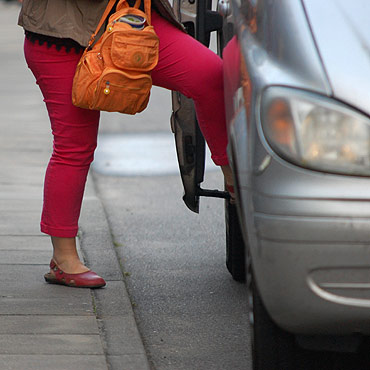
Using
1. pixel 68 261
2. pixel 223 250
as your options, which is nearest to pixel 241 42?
pixel 68 261

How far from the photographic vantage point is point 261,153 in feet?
8.13

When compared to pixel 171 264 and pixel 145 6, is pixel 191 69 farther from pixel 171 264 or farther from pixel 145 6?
pixel 171 264

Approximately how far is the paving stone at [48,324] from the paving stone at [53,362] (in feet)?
0.95

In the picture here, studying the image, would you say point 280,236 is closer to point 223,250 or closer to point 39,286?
point 39,286

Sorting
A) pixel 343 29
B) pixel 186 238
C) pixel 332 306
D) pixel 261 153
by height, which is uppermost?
pixel 343 29

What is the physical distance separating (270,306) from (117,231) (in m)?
3.25

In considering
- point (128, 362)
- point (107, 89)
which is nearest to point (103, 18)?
point (107, 89)

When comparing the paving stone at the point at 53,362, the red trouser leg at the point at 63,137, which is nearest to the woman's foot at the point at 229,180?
the red trouser leg at the point at 63,137

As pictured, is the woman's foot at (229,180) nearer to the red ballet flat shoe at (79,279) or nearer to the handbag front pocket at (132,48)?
the handbag front pocket at (132,48)

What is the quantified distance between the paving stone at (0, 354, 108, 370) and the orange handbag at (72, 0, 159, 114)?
1000mm

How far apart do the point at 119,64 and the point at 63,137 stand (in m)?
0.58

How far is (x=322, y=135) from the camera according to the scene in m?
2.44

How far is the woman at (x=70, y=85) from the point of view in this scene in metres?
3.88

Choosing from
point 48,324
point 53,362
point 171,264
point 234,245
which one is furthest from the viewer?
point 171,264
